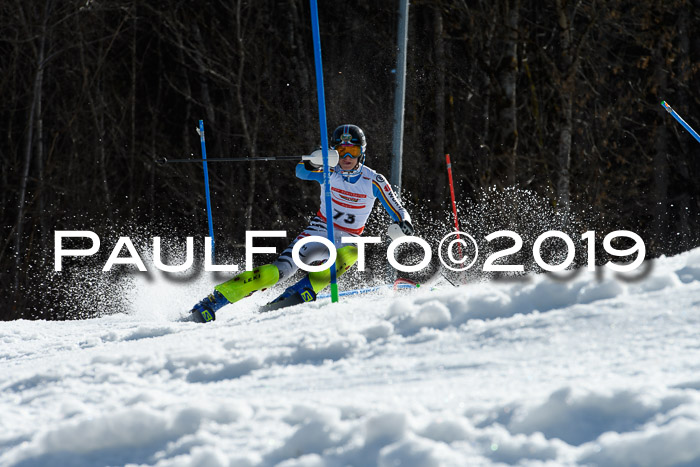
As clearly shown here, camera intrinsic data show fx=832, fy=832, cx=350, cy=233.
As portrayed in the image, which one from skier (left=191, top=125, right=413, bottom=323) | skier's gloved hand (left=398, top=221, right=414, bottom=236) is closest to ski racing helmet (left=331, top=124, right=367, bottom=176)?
skier (left=191, top=125, right=413, bottom=323)

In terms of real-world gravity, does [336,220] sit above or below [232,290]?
above

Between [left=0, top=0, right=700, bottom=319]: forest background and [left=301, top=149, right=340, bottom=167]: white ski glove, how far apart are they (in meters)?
7.02

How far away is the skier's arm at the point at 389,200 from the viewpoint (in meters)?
5.94

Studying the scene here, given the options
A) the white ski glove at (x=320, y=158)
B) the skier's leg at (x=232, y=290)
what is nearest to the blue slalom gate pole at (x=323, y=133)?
the white ski glove at (x=320, y=158)

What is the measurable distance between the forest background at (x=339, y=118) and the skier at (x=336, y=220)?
21.9ft

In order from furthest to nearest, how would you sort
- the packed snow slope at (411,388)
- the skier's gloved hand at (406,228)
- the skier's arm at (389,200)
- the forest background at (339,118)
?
the forest background at (339,118) → the skier's arm at (389,200) → the skier's gloved hand at (406,228) → the packed snow slope at (411,388)

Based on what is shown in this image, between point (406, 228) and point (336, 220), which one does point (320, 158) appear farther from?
point (406, 228)

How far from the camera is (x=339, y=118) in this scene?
537 inches

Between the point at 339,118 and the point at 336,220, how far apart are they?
25.5 feet

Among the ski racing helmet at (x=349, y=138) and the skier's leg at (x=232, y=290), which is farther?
the ski racing helmet at (x=349, y=138)

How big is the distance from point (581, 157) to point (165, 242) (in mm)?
7642

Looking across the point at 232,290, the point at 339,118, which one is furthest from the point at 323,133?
the point at 339,118

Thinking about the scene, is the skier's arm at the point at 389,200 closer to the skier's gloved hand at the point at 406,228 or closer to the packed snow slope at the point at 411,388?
the skier's gloved hand at the point at 406,228

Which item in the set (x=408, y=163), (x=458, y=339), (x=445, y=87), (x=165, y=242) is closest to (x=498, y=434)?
(x=458, y=339)
